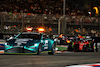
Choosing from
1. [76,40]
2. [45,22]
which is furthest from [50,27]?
[76,40]

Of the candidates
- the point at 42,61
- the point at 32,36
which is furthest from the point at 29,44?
the point at 42,61

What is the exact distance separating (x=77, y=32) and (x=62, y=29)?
1940 millimetres

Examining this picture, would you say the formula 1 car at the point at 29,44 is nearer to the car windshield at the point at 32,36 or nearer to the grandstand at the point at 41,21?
the car windshield at the point at 32,36

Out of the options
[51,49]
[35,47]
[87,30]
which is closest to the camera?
[35,47]

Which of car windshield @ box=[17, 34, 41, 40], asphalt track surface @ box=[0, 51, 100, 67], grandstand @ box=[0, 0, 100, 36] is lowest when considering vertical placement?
asphalt track surface @ box=[0, 51, 100, 67]

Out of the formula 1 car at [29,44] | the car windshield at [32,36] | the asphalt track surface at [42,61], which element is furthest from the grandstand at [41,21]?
the asphalt track surface at [42,61]

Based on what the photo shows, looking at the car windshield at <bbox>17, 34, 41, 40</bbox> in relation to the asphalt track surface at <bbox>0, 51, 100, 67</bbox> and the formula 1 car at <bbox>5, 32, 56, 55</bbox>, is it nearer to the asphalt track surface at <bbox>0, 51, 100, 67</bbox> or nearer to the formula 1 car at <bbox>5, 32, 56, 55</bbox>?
the formula 1 car at <bbox>5, 32, 56, 55</bbox>

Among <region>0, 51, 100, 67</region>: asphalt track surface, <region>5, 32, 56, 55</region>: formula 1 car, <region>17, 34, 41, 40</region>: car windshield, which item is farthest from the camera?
<region>17, 34, 41, 40</region>: car windshield

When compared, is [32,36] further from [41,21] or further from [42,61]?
[41,21]

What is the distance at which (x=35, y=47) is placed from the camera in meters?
15.1

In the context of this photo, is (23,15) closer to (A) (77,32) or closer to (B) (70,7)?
(A) (77,32)

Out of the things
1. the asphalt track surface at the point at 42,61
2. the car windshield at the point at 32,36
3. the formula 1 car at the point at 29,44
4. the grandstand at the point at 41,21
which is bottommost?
the asphalt track surface at the point at 42,61

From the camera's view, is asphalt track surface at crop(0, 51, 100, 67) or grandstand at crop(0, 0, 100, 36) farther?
grandstand at crop(0, 0, 100, 36)

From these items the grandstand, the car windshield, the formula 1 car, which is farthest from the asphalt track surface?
the grandstand
